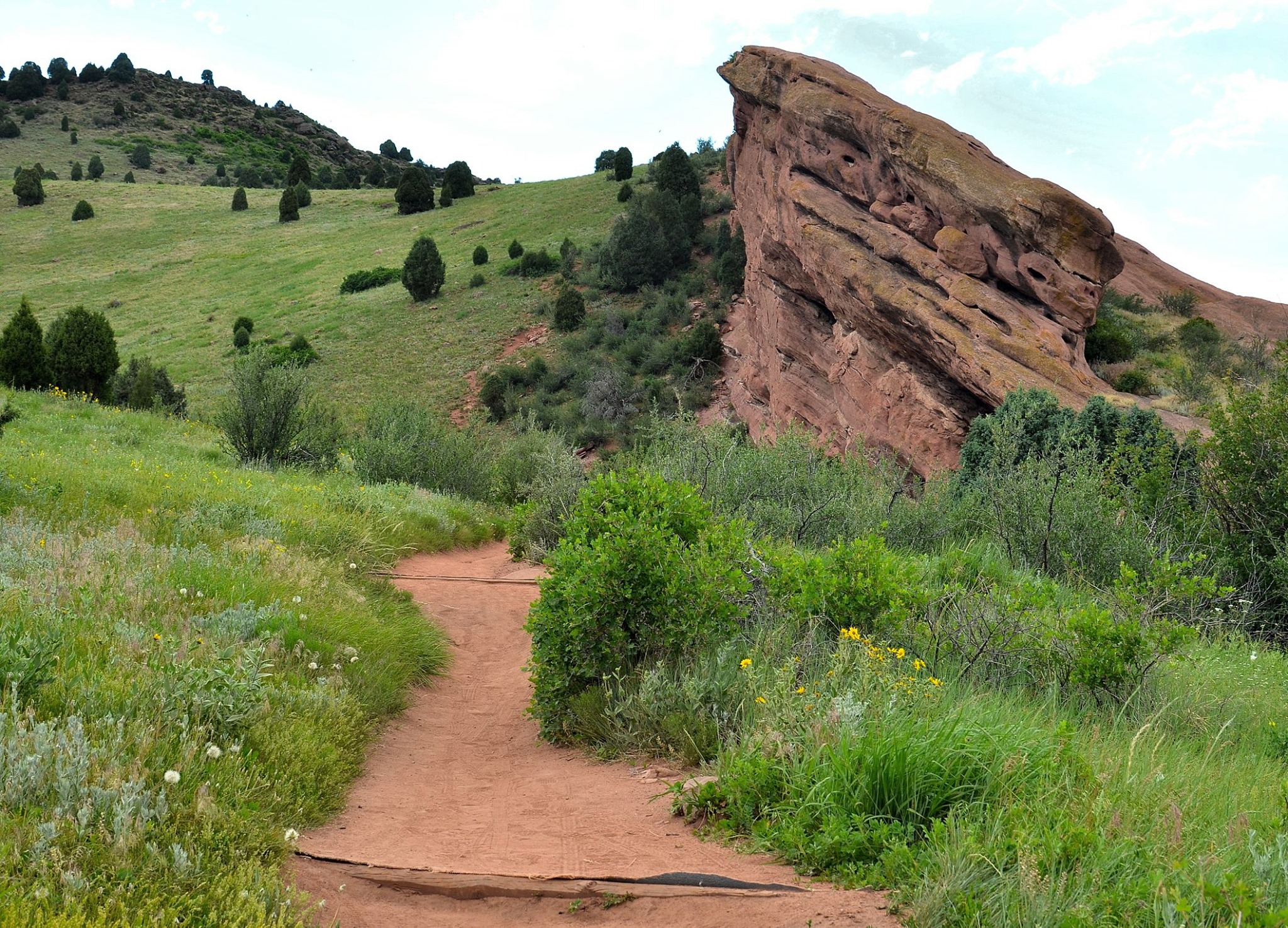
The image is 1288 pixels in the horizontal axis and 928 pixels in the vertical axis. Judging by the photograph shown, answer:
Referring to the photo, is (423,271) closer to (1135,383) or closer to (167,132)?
(1135,383)

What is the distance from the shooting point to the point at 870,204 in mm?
20047

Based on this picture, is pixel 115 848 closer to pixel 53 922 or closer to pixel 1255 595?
pixel 53 922

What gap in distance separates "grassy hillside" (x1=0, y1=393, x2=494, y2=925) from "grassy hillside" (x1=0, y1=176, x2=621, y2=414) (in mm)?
21783

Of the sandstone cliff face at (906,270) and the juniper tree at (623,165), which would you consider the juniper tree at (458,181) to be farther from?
the sandstone cliff face at (906,270)

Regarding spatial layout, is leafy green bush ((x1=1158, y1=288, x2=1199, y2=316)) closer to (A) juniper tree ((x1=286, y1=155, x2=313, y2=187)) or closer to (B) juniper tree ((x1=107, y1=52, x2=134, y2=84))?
(A) juniper tree ((x1=286, y1=155, x2=313, y2=187))

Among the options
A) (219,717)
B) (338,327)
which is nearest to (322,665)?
(219,717)

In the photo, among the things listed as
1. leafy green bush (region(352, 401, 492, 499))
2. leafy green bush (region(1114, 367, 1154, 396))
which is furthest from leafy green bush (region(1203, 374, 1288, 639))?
leafy green bush (region(352, 401, 492, 499))

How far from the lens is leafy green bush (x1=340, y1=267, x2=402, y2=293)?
136 feet

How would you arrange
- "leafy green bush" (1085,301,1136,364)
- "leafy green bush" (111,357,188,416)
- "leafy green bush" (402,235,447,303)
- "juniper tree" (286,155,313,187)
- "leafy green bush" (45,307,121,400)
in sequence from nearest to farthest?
"leafy green bush" (45,307,121,400) < "leafy green bush" (1085,301,1136,364) < "leafy green bush" (111,357,188,416) < "leafy green bush" (402,235,447,303) < "juniper tree" (286,155,313,187)

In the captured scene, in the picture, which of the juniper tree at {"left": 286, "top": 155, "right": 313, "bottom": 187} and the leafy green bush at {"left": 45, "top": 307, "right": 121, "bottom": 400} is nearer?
the leafy green bush at {"left": 45, "top": 307, "right": 121, "bottom": 400}

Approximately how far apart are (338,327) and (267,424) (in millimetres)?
24630

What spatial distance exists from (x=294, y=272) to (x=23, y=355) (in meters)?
27.3

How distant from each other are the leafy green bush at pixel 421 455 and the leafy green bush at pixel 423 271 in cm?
2249

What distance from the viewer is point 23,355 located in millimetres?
18750
